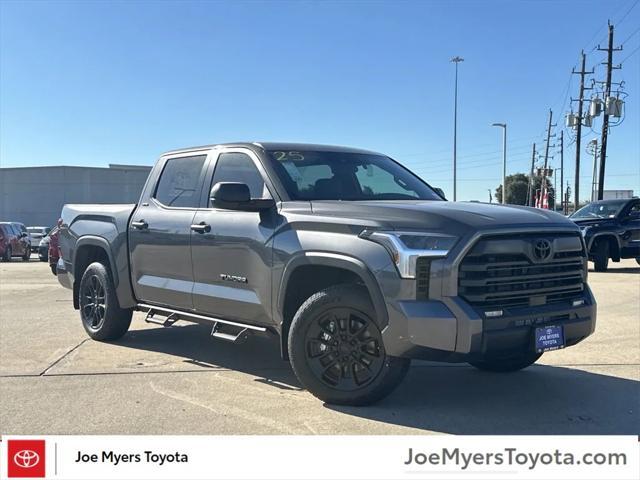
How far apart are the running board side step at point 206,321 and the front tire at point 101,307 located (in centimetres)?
47

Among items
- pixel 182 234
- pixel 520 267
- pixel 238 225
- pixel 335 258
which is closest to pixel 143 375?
pixel 182 234

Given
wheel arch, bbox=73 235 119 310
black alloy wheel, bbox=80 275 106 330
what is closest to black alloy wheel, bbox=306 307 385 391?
wheel arch, bbox=73 235 119 310

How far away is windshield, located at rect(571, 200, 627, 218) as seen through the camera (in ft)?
53.1

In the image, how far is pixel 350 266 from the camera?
4.28 meters

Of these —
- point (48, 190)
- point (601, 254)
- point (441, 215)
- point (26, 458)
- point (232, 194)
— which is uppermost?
point (48, 190)

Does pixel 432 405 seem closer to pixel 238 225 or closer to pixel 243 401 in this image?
pixel 243 401

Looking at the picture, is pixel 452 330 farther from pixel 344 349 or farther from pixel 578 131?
pixel 578 131

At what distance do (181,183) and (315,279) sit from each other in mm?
2072

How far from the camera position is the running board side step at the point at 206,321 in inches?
203

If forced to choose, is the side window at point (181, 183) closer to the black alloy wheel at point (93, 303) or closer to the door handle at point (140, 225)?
the door handle at point (140, 225)

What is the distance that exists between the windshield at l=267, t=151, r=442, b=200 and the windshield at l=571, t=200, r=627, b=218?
39.6ft

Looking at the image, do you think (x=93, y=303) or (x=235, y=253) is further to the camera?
(x=93, y=303)

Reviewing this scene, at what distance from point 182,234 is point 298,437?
250 cm

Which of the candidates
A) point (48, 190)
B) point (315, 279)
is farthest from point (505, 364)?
point (48, 190)
